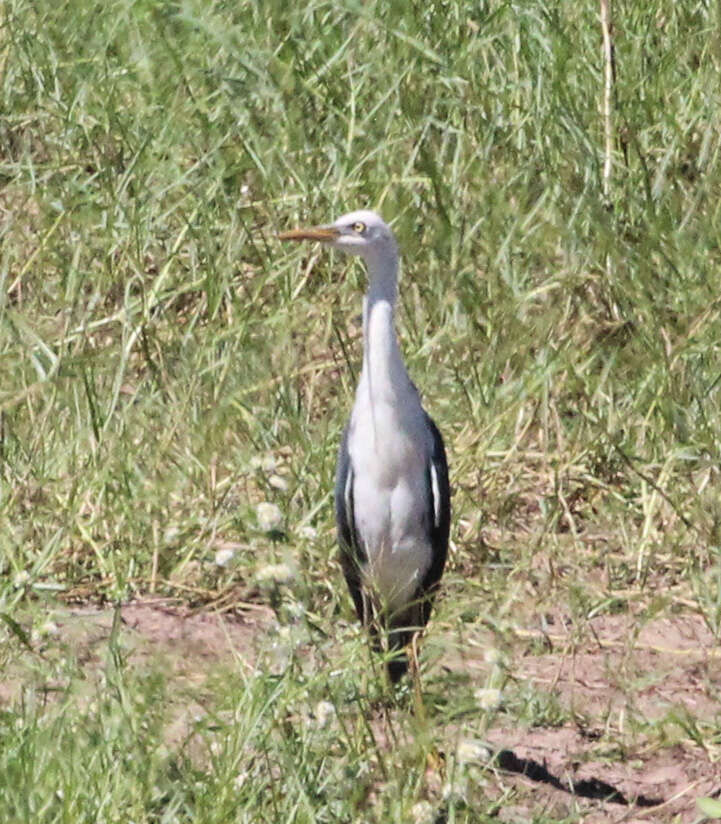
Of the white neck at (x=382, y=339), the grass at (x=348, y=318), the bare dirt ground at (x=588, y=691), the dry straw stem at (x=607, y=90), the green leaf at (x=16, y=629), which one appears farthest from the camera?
the dry straw stem at (x=607, y=90)

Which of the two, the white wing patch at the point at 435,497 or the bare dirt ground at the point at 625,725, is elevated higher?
the white wing patch at the point at 435,497

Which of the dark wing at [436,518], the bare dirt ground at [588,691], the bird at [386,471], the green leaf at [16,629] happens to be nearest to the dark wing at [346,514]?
the bird at [386,471]

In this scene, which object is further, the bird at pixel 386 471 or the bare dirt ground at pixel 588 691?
the bird at pixel 386 471

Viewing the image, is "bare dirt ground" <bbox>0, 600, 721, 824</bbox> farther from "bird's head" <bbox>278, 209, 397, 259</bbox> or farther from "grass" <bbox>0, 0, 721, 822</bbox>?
"bird's head" <bbox>278, 209, 397, 259</bbox>

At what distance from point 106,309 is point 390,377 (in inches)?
73.6

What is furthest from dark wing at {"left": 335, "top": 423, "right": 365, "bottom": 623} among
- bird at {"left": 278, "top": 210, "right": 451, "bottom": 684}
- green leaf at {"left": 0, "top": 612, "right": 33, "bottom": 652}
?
green leaf at {"left": 0, "top": 612, "right": 33, "bottom": 652}

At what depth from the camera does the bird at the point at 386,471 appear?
5.35 metres

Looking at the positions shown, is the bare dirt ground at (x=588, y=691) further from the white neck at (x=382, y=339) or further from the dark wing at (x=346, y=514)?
the white neck at (x=382, y=339)

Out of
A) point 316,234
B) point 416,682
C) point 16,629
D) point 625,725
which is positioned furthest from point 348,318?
point 416,682

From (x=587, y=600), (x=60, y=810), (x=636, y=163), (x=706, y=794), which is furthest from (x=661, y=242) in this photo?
(x=60, y=810)

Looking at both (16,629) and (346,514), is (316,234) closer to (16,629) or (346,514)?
(346,514)

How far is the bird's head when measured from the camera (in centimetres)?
538

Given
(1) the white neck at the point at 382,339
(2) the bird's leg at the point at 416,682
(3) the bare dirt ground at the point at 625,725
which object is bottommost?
(3) the bare dirt ground at the point at 625,725

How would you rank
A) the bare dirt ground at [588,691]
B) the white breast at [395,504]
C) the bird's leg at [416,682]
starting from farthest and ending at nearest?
the white breast at [395,504] → the bare dirt ground at [588,691] → the bird's leg at [416,682]
